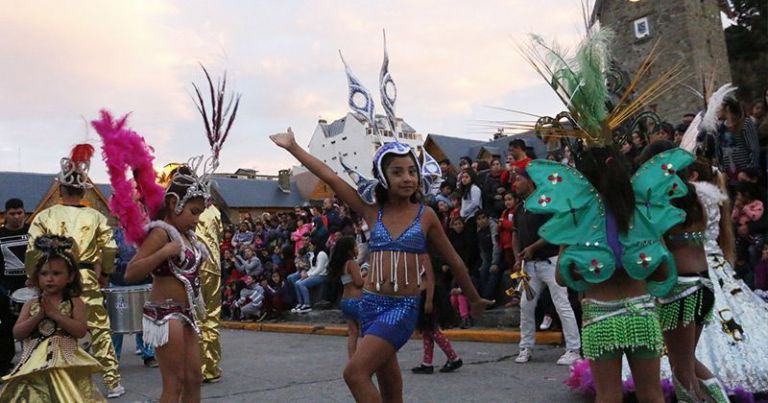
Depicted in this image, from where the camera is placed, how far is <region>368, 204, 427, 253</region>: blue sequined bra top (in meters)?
3.97

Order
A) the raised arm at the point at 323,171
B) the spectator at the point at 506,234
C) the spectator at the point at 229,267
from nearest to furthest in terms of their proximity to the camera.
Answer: the raised arm at the point at 323,171, the spectator at the point at 506,234, the spectator at the point at 229,267

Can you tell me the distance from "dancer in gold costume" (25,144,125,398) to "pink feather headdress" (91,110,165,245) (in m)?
1.76

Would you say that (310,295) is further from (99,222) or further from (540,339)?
(99,222)

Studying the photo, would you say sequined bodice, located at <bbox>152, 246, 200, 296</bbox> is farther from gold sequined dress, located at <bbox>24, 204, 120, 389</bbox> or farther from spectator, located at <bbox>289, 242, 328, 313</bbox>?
spectator, located at <bbox>289, 242, 328, 313</bbox>

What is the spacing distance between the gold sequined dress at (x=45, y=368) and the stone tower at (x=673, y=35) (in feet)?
108

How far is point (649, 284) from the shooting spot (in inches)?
139

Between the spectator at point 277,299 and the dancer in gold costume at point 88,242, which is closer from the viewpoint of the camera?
the dancer in gold costume at point 88,242

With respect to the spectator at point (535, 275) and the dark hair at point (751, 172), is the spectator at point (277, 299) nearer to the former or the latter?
the spectator at point (535, 275)

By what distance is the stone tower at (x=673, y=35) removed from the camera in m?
33.9

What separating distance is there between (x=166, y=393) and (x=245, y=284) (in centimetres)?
1098

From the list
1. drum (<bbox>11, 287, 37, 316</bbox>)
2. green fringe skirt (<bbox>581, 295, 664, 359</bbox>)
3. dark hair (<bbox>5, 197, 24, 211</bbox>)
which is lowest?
green fringe skirt (<bbox>581, 295, 664, 359</bbox>)

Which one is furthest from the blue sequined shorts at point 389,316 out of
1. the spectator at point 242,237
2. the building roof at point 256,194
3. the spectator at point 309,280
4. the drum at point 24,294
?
the building roof at point 256,194

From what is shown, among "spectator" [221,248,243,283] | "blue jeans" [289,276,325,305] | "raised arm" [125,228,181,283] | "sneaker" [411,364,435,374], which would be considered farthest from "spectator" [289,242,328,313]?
"raised arm" [125,228,181,283]

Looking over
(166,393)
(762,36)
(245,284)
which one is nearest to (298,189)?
(762,36)
